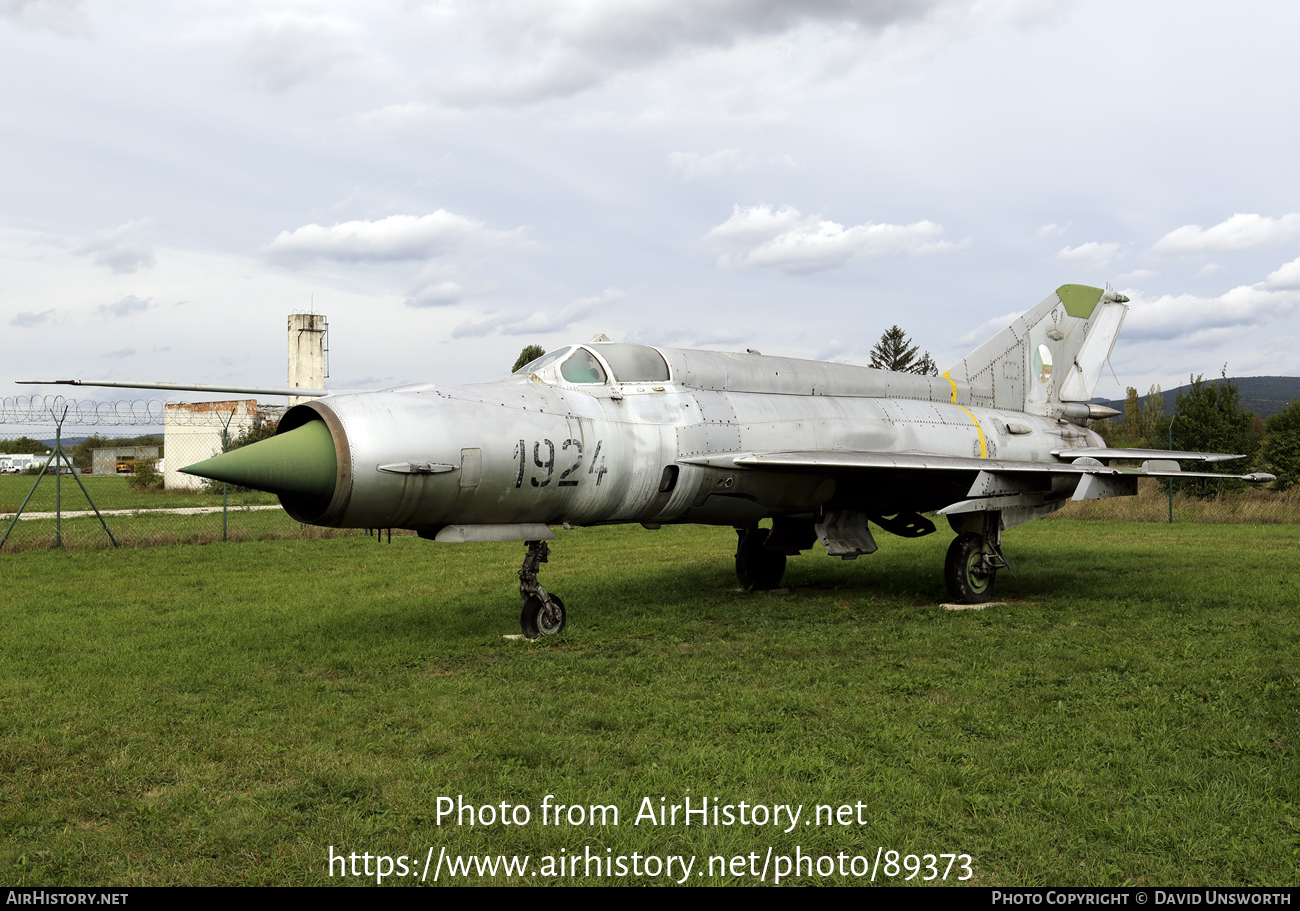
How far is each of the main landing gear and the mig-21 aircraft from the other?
0.08 feet

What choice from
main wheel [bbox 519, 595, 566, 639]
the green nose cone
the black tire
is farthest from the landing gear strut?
the black tire

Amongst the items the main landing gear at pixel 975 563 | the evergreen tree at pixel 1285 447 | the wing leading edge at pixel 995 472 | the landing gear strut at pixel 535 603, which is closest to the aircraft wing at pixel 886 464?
the wing leading edge at pixel 995 472

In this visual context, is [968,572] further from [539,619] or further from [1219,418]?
[1219,418]

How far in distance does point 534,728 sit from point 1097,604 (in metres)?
7.24

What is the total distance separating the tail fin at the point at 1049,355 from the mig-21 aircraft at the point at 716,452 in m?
0.03

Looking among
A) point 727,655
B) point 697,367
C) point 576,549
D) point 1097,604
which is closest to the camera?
point 727,655

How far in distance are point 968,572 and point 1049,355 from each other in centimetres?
457

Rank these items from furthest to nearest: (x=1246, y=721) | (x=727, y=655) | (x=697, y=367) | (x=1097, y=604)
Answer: (x=1097, y=604) < (x=697, y=367) < (x=727, y=655) < (x=1246, y=721)

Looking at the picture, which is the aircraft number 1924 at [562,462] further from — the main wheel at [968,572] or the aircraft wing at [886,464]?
the main wheel at [968,572]

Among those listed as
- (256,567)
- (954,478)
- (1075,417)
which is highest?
(1075,417)

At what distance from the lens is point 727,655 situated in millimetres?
7688

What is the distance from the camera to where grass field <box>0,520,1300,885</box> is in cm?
394
